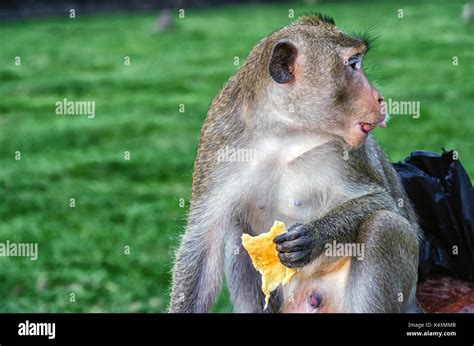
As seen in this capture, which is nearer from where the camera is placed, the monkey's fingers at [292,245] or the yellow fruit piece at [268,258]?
the monkey's fingers at [292,245]

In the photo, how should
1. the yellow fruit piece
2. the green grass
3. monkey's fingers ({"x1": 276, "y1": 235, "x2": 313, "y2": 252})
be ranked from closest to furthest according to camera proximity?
monkey's fingers ({"x1": 276, "y1": 235, "x2": 313, "y2": 252}) < the yellow fruit piece < the green grass

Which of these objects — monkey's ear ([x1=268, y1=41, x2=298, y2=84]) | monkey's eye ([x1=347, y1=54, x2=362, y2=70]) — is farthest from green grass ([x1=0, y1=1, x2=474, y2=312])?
monkey's ear ([x1=268, y1=41, x2=298, y2=84])

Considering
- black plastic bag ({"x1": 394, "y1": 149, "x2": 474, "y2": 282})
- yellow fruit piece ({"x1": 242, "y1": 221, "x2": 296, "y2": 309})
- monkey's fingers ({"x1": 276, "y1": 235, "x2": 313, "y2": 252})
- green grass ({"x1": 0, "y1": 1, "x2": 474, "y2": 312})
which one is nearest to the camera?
Answer: monkey's fingers ({"x1": 276, "y1": 235, "x2": 313, "y2": 252})

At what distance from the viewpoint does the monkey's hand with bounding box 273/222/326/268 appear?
4.39 m

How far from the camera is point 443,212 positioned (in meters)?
5.41

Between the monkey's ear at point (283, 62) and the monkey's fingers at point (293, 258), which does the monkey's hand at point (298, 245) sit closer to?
the monkey's fingers at point (293, 258)

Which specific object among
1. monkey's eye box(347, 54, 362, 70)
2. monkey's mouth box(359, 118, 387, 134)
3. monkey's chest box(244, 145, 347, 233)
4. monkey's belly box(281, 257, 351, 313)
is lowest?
monkey's belly box(281, 257, 351, 313)

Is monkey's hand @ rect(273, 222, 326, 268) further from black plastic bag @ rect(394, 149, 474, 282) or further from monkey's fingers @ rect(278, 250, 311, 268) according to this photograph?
black plastic bag @ rect(394, 149, 474, 282)

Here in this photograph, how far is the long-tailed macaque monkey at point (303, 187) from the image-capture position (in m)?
4.46

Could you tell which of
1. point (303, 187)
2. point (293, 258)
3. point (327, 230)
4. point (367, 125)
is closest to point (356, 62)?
point (367, 125)

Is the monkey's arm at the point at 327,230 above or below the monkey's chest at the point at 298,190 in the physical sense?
below

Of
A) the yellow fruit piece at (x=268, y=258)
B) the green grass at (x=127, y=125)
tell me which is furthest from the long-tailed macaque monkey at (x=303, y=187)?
the green grass at (x=127, y=125)

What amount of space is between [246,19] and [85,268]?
49.5 feet
